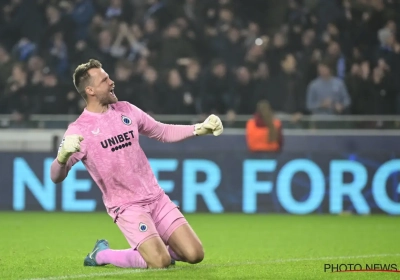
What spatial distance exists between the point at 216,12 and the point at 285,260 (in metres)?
8.80

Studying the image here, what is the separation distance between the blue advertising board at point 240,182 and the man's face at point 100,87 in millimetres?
6733

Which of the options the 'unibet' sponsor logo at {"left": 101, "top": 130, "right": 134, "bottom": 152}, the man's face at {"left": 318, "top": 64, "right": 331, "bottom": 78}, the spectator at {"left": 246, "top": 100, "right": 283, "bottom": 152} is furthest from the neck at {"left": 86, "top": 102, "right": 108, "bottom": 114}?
the man's face at {"left": 318, "top": 64, "right": 331, "bottom": 78}

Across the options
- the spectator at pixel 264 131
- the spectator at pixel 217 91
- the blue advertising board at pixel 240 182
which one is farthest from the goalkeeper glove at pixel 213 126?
the spectator at pixel 217 91

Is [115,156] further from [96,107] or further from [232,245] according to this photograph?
[232,245]

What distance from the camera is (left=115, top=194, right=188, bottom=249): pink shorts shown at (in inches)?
298

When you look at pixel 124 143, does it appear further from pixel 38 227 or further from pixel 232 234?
pixel 38 227

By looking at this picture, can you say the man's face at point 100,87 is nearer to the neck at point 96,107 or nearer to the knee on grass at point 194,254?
the neck at point 96,107

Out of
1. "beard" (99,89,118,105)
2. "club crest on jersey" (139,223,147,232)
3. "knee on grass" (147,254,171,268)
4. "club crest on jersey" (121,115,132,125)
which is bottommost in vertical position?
"knee on grass" (147,254,171,268)

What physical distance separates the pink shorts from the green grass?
29 cm

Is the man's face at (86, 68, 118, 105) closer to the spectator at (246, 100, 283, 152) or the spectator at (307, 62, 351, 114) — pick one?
the spectator at (246, 100, 283, 152)

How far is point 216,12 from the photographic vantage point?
16.7 m

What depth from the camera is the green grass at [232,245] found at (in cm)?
745

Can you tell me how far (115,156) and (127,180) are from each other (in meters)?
0.22

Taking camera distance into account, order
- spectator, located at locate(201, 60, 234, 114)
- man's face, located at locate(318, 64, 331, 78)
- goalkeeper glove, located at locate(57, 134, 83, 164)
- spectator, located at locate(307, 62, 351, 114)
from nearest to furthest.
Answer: goalkeeper glove, located at locate(57, 134, 83, 164) → man's face, located at locate(318, 64, 331, 78) → spectator, located at locate(307, 62, 351, 114) → spectator, located at locate(201, 60, 234, 114)
